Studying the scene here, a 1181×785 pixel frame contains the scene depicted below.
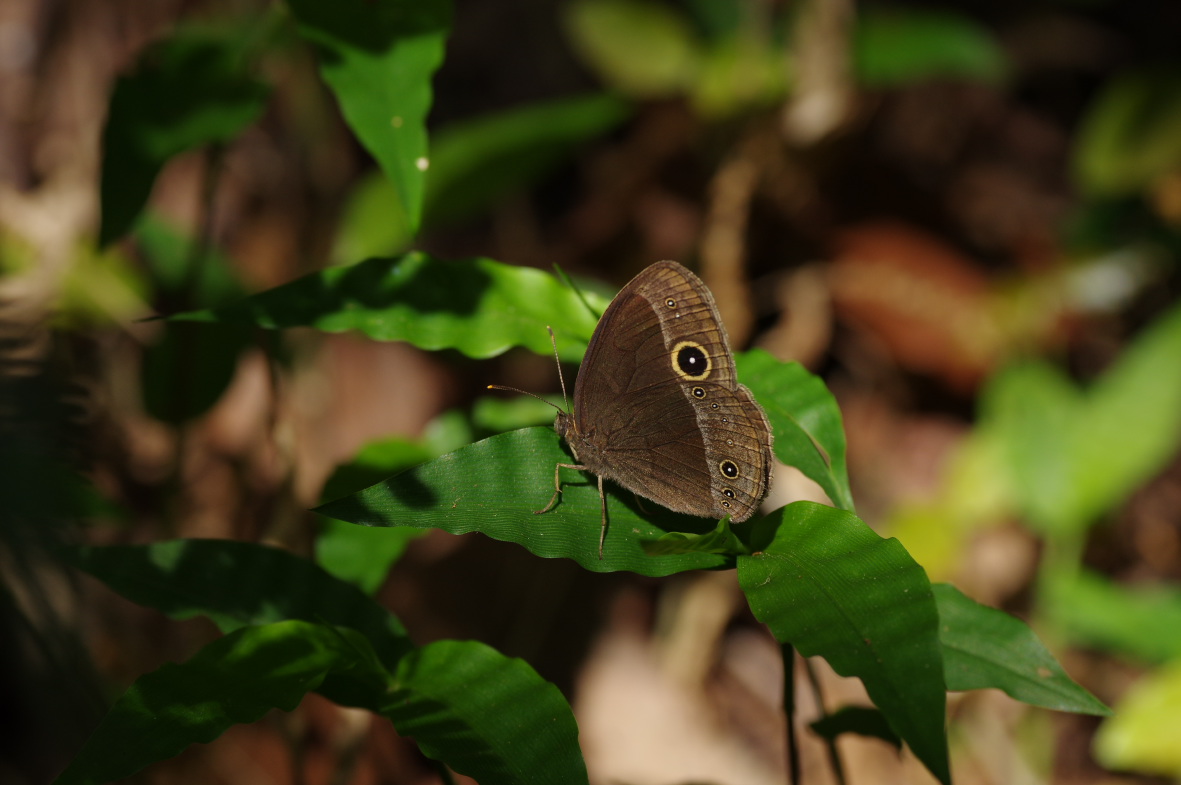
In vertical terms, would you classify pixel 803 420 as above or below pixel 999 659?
above

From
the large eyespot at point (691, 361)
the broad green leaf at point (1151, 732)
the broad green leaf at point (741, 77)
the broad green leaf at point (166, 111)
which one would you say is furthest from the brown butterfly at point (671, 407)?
the broad green leaf at point (741, 77)

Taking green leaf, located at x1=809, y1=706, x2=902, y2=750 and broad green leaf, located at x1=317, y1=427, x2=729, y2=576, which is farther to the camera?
green leaf, located at x1=809, y1=706, x2=902, y2=750

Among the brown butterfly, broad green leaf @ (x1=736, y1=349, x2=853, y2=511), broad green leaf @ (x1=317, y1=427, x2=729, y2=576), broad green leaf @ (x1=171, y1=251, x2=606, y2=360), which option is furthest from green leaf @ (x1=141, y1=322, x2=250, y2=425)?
broad green leaf @ (x1=736, y1=349, x2=853, y2=511)

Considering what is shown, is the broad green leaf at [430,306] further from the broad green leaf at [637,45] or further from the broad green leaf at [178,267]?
the broad green leaf at [637,45]

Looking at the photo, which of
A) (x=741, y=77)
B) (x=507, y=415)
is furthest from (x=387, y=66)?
(x=741, y=77)

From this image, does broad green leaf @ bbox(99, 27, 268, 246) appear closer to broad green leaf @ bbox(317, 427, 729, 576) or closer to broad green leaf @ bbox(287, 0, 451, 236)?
broad green leaf @ bbox(287, 0, 451, 236)

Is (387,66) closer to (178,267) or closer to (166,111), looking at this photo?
(166,111)

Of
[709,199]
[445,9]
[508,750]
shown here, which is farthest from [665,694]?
[445,9]
